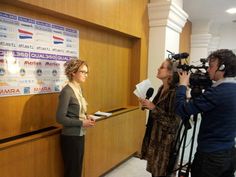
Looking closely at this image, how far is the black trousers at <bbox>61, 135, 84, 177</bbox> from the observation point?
1.77m

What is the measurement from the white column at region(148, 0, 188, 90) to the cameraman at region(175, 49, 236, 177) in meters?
1.71

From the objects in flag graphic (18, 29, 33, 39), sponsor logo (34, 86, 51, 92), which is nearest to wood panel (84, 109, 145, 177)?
sponsor logo (34, 86, 51, 92)

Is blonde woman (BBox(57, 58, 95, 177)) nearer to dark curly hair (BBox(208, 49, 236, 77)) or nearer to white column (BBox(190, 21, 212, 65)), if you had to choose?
dark curly hair (BBox(208, 49, 236, 77))

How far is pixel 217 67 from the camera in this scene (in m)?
1.30

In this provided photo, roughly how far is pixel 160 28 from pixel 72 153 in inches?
80.5

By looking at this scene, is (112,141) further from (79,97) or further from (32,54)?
(32,54)

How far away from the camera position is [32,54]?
173 cm

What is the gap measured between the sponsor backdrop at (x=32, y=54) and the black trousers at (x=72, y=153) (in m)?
0.46

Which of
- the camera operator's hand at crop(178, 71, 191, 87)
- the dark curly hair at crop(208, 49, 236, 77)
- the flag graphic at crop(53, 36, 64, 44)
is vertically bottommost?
the camera operator's hand at crop(178, 71, 191, 87)

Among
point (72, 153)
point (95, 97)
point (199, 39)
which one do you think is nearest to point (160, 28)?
point (95, 97)

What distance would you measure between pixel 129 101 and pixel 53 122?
1.37m

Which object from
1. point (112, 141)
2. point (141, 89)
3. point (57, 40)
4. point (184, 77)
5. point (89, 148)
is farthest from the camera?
point (112, 141)

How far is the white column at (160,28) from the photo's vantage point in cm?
289

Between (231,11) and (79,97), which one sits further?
(231,11)
